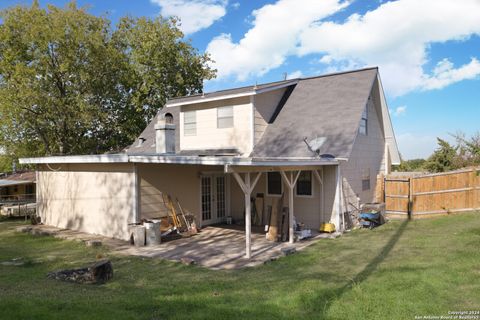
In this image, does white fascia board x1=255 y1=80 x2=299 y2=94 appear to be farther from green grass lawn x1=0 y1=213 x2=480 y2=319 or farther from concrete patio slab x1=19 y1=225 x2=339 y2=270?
green grass lawn x1=0 y1=213 x2=480 y2=319

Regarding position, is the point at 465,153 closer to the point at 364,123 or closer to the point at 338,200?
the point at 364,123

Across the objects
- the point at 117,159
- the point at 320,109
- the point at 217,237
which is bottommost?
the point at 217,237

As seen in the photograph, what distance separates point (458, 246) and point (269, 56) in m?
15.2

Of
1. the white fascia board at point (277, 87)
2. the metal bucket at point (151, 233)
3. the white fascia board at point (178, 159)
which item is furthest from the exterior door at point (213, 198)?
the white fascia board at point (277, 87)

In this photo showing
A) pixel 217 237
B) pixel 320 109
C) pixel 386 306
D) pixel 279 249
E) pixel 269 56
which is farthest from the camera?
pixel 269 56

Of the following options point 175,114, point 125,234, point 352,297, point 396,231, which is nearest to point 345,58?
point 175,114

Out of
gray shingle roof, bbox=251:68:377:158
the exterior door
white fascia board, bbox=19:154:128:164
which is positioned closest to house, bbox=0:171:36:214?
white fascia board, bbox=19:154:128:164

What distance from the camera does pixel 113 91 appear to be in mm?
27062

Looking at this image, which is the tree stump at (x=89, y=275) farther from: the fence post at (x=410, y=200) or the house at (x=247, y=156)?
the fence post at (x=410, y=200)

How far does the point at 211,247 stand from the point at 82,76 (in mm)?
19167

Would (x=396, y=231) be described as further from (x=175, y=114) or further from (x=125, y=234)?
(x=175, y=114)

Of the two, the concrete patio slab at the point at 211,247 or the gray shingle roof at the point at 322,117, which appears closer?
the concrete patio slab at the point at 211,247

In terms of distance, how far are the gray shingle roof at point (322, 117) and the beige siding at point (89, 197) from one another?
17.1 feet

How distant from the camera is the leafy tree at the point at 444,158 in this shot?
17516mm
